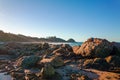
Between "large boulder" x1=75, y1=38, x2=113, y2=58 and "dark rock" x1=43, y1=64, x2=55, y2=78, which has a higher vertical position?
"large boulder" x1=75, y1=38, x2=113, y2=58

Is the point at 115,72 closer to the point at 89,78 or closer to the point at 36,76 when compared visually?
the point at 89,78

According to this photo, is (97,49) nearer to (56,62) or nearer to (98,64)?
(98,64)

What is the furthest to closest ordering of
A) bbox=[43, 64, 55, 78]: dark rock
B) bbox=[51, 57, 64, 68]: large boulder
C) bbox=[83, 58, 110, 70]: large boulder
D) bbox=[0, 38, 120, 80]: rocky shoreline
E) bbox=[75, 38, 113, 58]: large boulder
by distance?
bbox=[75, 38, 113, 58]: large boulder, bbox=[51, 57, 64, 68]: large boulder, bbox=[83, 58, 110, 70]: large boulder, bbox=[0, 38, 120, 80]: rocky shoreline, bbox=[43, 64, 55, 78]: dark rock

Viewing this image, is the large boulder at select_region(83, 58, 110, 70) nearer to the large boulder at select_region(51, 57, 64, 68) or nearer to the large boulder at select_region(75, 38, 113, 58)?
the large boulder at select_region(75, 38, 113, 58)

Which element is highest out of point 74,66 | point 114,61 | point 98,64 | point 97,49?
point 97,49

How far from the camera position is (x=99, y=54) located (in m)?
22.7

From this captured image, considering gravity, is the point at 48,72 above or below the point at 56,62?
below

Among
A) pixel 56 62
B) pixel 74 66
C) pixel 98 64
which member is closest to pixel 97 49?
pixel 98 64

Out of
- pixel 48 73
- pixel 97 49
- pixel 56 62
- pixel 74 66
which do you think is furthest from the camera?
pixel 97 49

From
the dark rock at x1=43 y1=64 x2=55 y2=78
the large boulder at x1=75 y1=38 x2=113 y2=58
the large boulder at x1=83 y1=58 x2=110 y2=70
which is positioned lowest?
the dark rock at x1=43 y1=64 x2=55 y2=78

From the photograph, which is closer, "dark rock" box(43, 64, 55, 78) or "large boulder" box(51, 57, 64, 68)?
"dark rock" box(43, 64, 55, 78)

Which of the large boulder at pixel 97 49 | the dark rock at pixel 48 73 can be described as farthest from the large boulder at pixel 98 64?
the dark rock at pixel 48 73

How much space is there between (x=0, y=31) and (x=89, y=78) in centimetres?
13788

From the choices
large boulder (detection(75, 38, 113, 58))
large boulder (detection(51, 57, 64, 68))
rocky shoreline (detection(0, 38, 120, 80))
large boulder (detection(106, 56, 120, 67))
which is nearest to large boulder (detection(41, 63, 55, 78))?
rocky shoreline (detection(0, 38, 120, 80))
